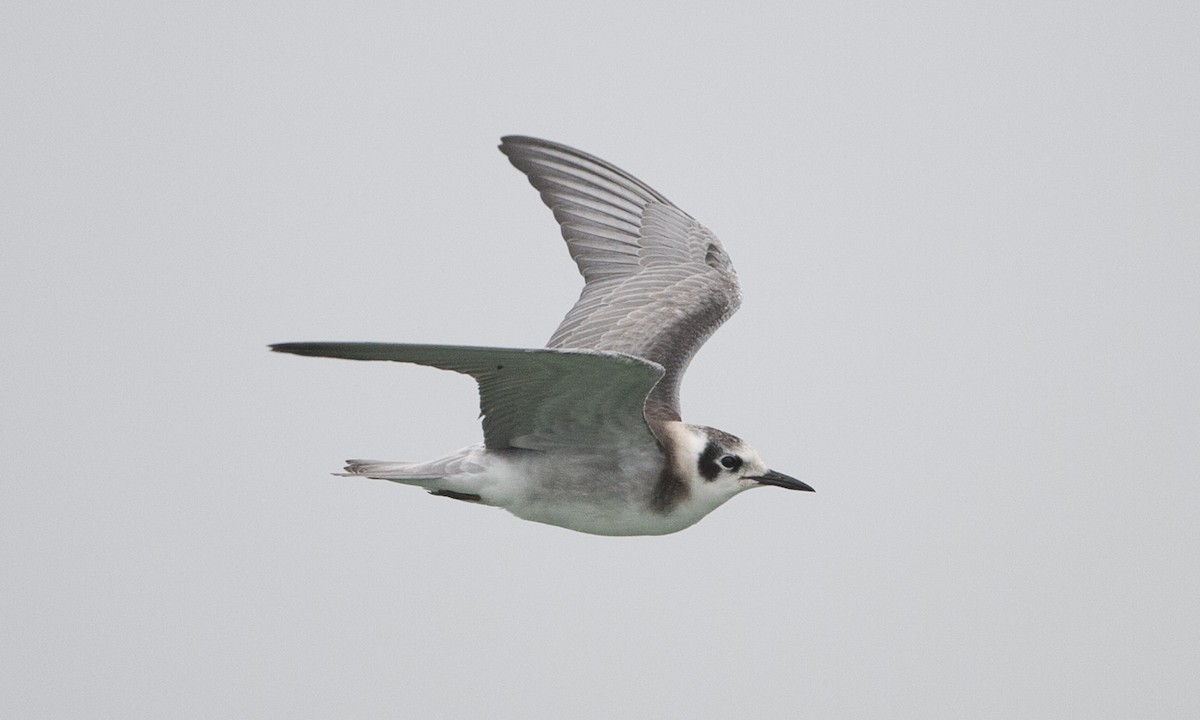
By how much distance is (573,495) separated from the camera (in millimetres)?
7938

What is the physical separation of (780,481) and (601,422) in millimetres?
1267

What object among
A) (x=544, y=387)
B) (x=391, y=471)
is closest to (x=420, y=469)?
(x=391, y=471)

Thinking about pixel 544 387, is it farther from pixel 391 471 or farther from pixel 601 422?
pixel 391 471

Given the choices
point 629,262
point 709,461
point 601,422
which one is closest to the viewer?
point 601,422

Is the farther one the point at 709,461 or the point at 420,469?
the point at 709,461

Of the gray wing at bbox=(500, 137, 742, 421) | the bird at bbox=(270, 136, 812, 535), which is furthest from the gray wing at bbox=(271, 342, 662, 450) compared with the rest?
the gray wing at bbox=(500, 137, 742, 421)

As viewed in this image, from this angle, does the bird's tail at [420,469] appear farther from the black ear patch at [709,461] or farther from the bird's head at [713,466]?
the black ear patch at [709,461]

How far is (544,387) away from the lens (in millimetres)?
7453

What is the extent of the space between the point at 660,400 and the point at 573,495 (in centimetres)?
123

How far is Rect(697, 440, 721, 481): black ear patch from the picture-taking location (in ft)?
26.8

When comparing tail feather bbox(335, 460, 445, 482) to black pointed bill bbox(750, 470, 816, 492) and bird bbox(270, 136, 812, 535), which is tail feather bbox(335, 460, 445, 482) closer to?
bird bbox(270, 136, 812, 535)

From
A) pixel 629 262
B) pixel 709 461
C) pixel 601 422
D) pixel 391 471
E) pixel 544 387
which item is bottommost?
pixel 391 471

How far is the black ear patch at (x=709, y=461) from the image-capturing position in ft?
26.8

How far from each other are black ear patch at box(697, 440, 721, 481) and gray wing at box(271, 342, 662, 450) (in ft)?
1.29
